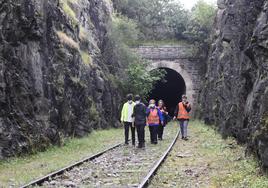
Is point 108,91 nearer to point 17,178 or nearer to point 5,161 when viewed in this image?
point 5,161

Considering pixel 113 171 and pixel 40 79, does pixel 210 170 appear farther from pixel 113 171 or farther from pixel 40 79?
pixel 40 79

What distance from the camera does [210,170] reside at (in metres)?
9.09

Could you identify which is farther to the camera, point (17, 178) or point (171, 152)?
point (171, 152)

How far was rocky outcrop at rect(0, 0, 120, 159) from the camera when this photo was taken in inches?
469

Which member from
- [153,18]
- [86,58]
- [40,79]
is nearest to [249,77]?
[40,79]

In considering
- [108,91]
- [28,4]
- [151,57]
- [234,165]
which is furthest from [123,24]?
[234,165]

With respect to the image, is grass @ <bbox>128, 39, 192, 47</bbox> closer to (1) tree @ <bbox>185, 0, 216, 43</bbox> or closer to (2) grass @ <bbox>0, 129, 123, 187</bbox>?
(1) tree @ <bbox>185, 0, 216, 43</bbox>

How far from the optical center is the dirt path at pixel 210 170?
7.55m

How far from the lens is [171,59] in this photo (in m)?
34.7

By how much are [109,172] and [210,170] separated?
2047mm

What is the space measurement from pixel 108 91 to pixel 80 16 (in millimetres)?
4499

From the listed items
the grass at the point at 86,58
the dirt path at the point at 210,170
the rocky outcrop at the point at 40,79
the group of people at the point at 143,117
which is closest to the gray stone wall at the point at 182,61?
the grass at the point at 86,58

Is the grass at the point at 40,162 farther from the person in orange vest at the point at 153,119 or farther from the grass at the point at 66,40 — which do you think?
the grass at the point at 66,40

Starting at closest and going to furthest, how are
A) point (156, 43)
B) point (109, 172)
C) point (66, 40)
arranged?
point (109, 172) < point (66, 40) < point (156, 43)
